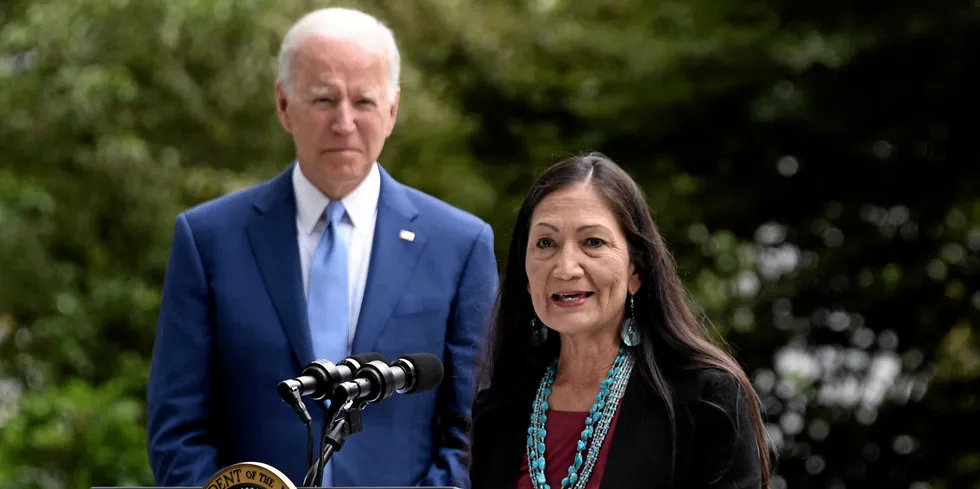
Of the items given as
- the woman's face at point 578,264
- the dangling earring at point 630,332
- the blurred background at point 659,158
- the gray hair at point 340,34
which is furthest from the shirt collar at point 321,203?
the blurred background at point 659,158

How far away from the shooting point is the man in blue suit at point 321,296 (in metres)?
3.35

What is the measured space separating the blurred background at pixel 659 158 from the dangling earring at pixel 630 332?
5.24 m

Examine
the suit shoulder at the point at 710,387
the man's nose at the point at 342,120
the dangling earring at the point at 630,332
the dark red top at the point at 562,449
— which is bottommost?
the dark red top at the point at 562,449

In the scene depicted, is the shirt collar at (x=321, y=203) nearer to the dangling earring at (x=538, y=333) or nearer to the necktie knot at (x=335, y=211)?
the necktie knot at (x=335, y=211)

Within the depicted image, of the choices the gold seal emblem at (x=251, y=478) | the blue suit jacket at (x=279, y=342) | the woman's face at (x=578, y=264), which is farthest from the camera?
the blue suit jacket at (x=279, y=342)

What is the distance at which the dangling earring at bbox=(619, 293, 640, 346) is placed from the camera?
2908 mm

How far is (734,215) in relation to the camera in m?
9.52

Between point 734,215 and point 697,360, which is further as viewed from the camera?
point 734,215

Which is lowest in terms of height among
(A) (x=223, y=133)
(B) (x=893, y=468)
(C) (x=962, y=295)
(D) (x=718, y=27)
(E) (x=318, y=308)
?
(B) (x=893, y=468)

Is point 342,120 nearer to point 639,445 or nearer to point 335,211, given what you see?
point 335,211

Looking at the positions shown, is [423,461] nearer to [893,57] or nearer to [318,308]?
[318,308]

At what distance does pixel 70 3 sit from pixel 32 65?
1.76 ft

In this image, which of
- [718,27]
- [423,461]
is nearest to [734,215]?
[718,27]

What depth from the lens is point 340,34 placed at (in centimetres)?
345
